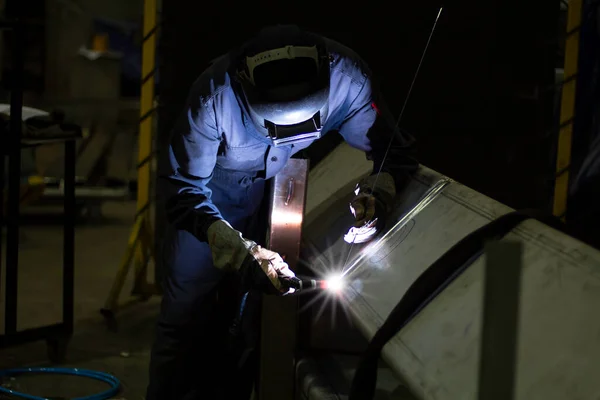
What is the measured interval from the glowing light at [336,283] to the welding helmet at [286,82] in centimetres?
50

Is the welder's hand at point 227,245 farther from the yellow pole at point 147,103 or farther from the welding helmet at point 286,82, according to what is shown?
the yellow pole at point 147,103

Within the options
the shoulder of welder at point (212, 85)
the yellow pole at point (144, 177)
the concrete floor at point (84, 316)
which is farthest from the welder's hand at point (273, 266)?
the yellow pole at point (144, 177)

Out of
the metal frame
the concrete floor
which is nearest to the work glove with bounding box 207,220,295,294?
the concrete floor

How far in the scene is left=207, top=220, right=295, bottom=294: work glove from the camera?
9.62 ft

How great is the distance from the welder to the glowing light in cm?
17

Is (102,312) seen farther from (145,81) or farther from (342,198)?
(342,198)

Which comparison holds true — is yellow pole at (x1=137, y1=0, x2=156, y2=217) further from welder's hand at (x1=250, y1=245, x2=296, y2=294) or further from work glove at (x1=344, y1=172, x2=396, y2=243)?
welder's hand at (x1=250, y1=245, x2=296, y2=294)

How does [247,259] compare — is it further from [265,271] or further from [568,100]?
[568,100]

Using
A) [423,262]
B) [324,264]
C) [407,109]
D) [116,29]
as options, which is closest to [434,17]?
[407,109]

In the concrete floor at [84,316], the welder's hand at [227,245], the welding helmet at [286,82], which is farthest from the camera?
the concrete floor at [84,316]

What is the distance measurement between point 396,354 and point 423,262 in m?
0.41

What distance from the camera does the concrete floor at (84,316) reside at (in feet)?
14.5

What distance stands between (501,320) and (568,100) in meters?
4.24

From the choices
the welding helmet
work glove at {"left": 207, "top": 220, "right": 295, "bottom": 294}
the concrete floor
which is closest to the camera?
the welding helmet
